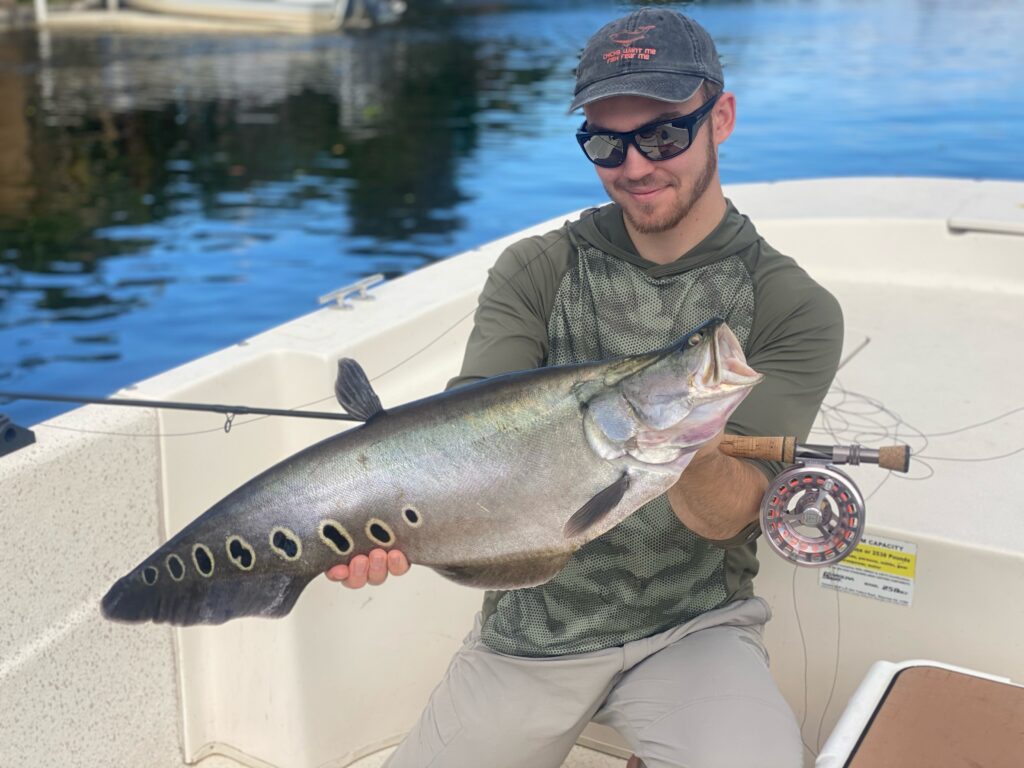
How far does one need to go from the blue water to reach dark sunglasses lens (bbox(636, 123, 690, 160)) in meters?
0.72

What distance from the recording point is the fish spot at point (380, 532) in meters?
2.43

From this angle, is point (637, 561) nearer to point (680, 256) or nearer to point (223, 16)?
point (680, 256)

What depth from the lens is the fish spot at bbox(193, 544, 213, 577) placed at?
2.44 metres

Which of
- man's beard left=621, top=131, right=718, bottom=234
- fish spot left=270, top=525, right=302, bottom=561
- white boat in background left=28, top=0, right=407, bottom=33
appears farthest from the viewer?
white boat in background left=28, top=0, right=407, bottom=33

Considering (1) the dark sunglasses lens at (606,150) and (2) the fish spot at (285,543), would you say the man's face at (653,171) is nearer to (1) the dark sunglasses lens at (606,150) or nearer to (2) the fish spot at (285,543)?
(1) the dark sunglasses lens at (606,150)

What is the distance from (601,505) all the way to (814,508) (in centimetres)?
65

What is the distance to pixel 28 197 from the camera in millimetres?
21938

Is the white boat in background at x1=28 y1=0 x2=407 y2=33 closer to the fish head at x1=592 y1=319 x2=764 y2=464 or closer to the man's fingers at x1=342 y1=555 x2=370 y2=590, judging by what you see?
the man's fingers at x1=342 y1=555 x2=370 y2=590

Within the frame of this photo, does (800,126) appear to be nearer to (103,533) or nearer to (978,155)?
(978,155)

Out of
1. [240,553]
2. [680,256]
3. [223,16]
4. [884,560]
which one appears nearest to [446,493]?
[240,553]

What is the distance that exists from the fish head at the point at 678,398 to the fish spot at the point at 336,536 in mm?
598

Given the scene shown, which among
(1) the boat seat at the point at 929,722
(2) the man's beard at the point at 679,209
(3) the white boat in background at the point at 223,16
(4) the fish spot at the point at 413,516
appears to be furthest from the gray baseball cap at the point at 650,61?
(3) the white boat in background at the point at 223,16

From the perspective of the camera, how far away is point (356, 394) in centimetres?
246

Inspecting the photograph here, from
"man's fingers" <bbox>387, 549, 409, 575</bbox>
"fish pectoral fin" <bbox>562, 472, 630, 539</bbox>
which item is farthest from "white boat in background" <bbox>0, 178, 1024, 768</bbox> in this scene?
"man's fingers" <bbox>387, 549, 409, 575</bbox>
